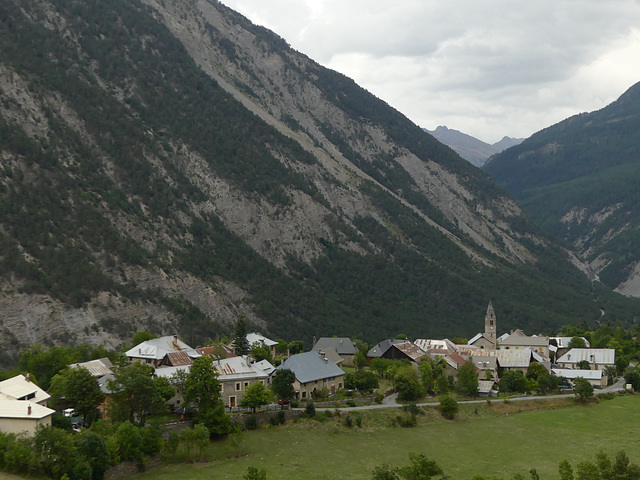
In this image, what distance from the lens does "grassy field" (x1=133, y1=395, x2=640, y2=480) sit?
56.9 metres

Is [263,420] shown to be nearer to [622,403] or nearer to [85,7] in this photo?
[622,403]

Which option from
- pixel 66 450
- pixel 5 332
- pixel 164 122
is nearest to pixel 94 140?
pixel 164 122

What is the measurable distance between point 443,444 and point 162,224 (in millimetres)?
93818

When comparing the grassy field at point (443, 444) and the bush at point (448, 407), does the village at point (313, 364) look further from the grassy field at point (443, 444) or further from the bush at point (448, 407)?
the bush at point (448, 407)

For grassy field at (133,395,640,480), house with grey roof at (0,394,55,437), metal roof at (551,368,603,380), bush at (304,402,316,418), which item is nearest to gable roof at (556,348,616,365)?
metal roof at (551,368,603,380)

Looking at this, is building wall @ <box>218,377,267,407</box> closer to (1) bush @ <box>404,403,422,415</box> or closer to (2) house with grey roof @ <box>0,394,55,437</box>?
(1) bush @ <box>404,403,422,415</box>

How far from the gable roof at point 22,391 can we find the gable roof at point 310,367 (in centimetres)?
2602

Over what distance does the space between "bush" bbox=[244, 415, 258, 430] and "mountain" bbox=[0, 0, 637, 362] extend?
4780 centimetres

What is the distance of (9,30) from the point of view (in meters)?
151

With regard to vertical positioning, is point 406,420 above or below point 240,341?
below

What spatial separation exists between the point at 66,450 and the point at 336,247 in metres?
134

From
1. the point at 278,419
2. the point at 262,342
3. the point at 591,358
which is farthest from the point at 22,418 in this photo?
the point at 591,358

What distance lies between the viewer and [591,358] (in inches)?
4136

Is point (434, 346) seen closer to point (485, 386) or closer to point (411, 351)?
point (411, 351)
